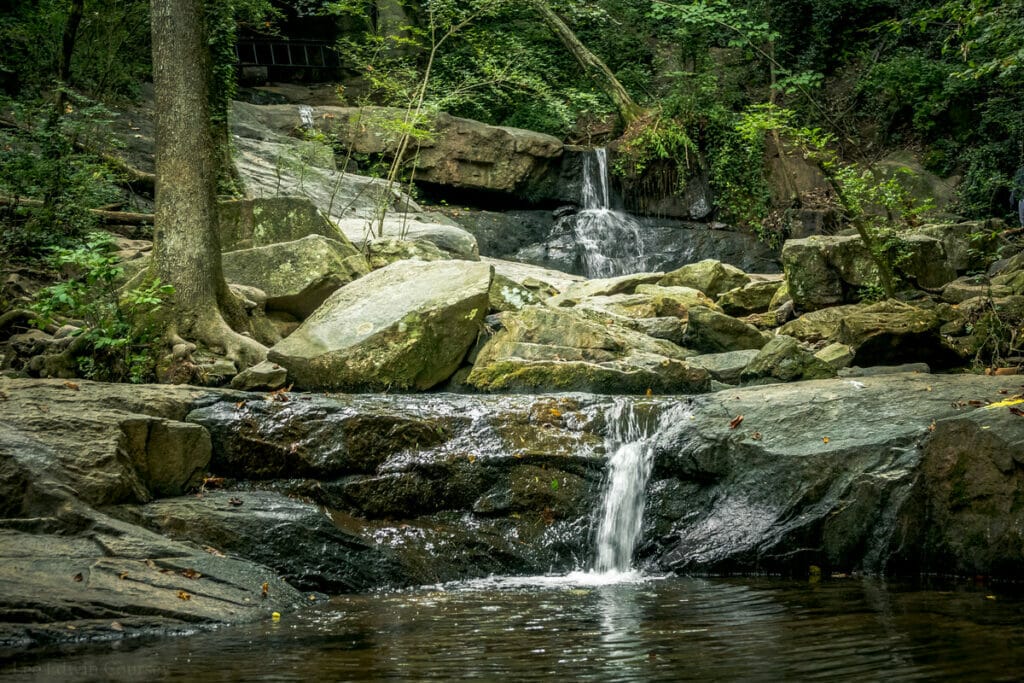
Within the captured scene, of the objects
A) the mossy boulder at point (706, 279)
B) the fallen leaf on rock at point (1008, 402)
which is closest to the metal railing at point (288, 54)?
the mossy boulder at point (706, 279)

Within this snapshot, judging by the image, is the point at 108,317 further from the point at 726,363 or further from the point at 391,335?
the point at 726,363

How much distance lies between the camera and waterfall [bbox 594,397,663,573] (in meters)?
5.79

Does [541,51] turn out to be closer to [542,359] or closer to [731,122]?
[731,122]

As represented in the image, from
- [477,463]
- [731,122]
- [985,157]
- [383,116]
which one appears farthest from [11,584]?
[985,157]

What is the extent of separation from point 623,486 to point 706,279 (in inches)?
255

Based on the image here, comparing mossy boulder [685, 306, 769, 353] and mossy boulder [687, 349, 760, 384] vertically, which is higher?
mossy boulder [685, 306, 769, 353]

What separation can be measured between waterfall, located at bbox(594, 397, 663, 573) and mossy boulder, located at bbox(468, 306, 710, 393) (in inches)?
37.7

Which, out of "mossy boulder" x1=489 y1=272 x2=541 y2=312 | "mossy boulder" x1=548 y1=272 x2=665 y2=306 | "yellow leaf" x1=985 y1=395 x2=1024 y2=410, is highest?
"mossy boulder" x1=548 y1=272 x2=665 y2=306

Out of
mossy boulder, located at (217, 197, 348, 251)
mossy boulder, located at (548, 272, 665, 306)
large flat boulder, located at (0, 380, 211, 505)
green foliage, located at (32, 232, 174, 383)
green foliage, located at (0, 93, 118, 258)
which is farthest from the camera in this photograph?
mossy boulder, located at (548, 272, 665, 306)

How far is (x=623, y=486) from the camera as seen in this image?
6.06 metres

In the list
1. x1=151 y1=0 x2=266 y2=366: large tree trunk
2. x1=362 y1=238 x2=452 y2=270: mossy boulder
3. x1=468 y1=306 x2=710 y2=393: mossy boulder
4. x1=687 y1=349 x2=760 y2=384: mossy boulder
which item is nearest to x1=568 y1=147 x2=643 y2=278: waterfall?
x1=362 y1=238 x2=452 y2=270: mossy boulder

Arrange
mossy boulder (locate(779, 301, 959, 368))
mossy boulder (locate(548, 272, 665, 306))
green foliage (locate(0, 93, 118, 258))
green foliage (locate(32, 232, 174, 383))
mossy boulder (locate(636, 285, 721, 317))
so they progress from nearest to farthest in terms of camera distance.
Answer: green foliage (locate(32, 232, 174, 383))
mossy boulder (locate(779, 301, 959, 368))
green foliage (locate(0, 93, 118, 258))
mossy boulder (locate(636, 285, 721, 317))
mossy boulder (locate(548, 272, 665, 306))

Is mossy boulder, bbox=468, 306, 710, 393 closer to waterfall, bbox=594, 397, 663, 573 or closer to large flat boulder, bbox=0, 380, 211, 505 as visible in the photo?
waterfall, bbox=594, 397, 663, 573

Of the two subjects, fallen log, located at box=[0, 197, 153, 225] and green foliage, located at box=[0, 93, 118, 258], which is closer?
green foliage, located at box=[0, 93, 118, 258]
